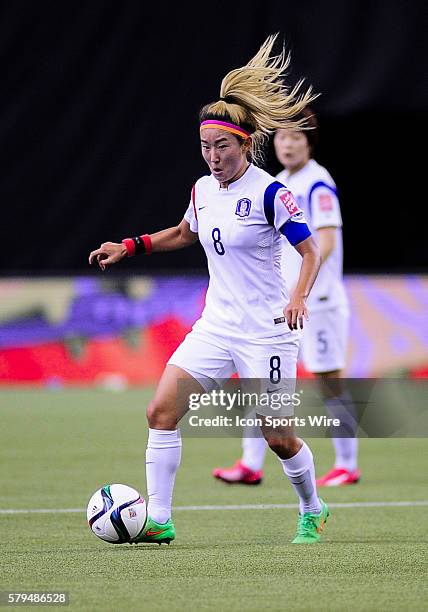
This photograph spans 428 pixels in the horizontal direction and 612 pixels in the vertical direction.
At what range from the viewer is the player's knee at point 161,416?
5854mm

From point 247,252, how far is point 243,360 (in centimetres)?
49

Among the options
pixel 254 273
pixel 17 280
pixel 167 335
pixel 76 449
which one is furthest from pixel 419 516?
pixel 17 280

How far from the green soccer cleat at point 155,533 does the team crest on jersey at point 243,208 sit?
144cm

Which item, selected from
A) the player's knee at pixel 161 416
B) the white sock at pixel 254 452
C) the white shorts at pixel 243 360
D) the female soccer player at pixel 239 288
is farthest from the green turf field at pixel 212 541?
the white shorts at pixel 243 360

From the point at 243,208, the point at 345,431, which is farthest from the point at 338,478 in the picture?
the point at 243,208

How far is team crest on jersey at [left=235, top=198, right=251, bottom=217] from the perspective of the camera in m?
5.91

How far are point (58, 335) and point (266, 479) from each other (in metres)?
A: 6.59

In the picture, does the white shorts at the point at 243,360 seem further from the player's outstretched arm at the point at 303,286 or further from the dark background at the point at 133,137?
the dark background at the point at 133,137

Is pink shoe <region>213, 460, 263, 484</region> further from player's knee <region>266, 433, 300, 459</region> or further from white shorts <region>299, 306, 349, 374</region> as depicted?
player's knee <region>266, 433, 300, 459</region>

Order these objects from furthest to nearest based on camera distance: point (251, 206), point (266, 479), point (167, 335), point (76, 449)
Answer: point (167, 335), point (76, 449), point (266, 479), point (251, 206)

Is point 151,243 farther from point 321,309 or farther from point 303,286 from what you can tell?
point 321,309

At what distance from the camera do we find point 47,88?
1534 centimetres

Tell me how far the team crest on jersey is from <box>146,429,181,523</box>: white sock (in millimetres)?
1030

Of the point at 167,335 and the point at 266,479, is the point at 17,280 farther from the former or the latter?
the point at 266,479
